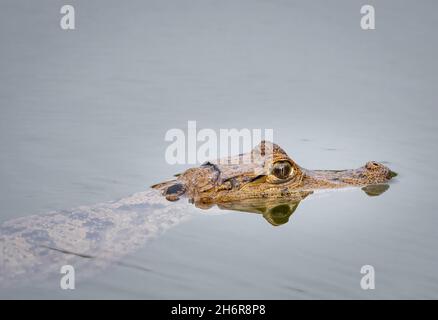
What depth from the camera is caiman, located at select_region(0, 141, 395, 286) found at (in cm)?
766

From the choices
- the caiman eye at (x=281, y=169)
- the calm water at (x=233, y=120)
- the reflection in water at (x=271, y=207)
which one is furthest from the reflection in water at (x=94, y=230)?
the caiman eye at (x=281, y=169)

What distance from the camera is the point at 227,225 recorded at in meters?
8.80

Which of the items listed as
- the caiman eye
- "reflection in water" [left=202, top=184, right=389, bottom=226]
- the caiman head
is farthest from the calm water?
the caiman eye

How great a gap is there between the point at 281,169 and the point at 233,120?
12.4ft

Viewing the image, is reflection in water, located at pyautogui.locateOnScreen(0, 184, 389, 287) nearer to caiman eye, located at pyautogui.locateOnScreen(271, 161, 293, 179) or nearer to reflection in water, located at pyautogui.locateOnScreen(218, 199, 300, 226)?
reflection in water, located at pyautogui.locateOnScreen(218, 199, 300, 226)

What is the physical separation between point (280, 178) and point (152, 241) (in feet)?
6.90

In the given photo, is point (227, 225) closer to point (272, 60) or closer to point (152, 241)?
point (152, 241)

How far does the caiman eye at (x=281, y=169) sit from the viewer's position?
946 cm

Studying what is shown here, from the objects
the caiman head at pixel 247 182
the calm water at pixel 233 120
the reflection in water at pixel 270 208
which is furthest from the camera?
the caiman head at pixel 247 182

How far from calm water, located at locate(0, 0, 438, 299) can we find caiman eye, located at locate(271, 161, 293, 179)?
0.53 m

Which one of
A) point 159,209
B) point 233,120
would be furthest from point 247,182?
point 233,120

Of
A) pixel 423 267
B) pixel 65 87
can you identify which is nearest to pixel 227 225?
pixel 423 267

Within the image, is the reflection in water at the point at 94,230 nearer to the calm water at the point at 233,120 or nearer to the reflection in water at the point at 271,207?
the reflection in water at the point at 271,207

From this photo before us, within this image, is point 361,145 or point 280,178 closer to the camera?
point 280,178
